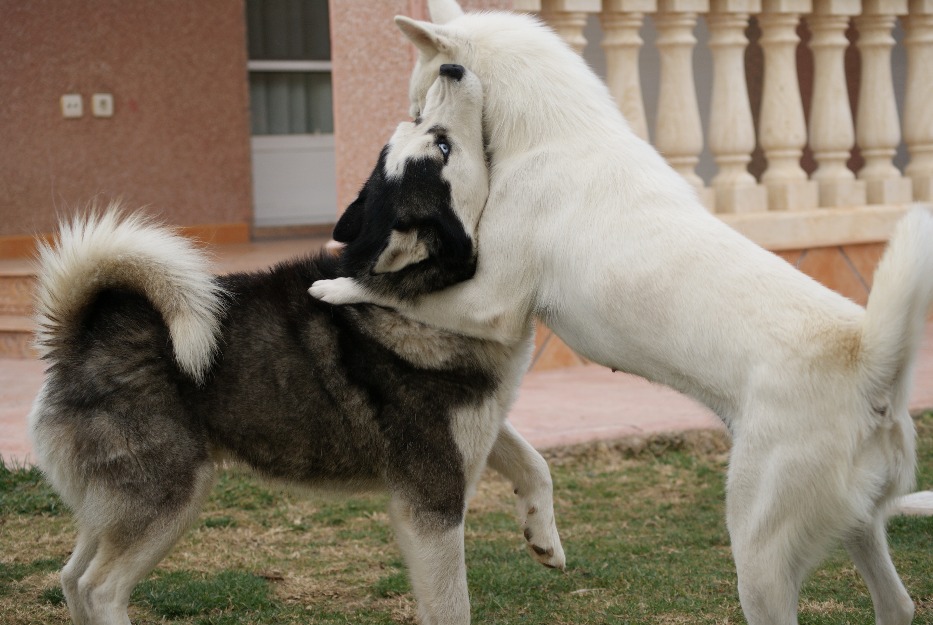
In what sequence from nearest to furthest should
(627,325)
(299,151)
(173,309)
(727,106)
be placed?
(627,325) → (173,309) → (727,106) → (299,151)

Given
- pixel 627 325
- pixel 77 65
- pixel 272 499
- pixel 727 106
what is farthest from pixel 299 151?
pixel 627 325

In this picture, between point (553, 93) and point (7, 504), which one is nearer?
point (553, 93)

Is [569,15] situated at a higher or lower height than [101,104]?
higher

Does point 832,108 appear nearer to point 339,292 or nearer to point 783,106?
point 783,106

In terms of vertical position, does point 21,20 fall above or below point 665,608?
above

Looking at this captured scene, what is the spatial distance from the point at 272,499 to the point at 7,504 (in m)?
1.02

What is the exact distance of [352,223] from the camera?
336 cm

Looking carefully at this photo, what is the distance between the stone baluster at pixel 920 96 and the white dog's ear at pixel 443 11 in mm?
4460

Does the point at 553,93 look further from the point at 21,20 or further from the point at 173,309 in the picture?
the point at 21,20

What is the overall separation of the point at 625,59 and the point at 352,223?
11.0ft

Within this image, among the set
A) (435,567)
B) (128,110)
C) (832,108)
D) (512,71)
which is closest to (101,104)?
(128,110)

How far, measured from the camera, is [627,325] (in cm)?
286

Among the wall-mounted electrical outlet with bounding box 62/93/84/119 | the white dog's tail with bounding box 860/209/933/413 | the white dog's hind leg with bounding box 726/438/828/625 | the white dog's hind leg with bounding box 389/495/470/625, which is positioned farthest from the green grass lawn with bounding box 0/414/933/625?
the wall-mounted electrical outlet with bounding box 62/93/84/119

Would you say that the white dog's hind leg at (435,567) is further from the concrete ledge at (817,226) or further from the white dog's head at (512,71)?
the concrete ledge at (817,226)
